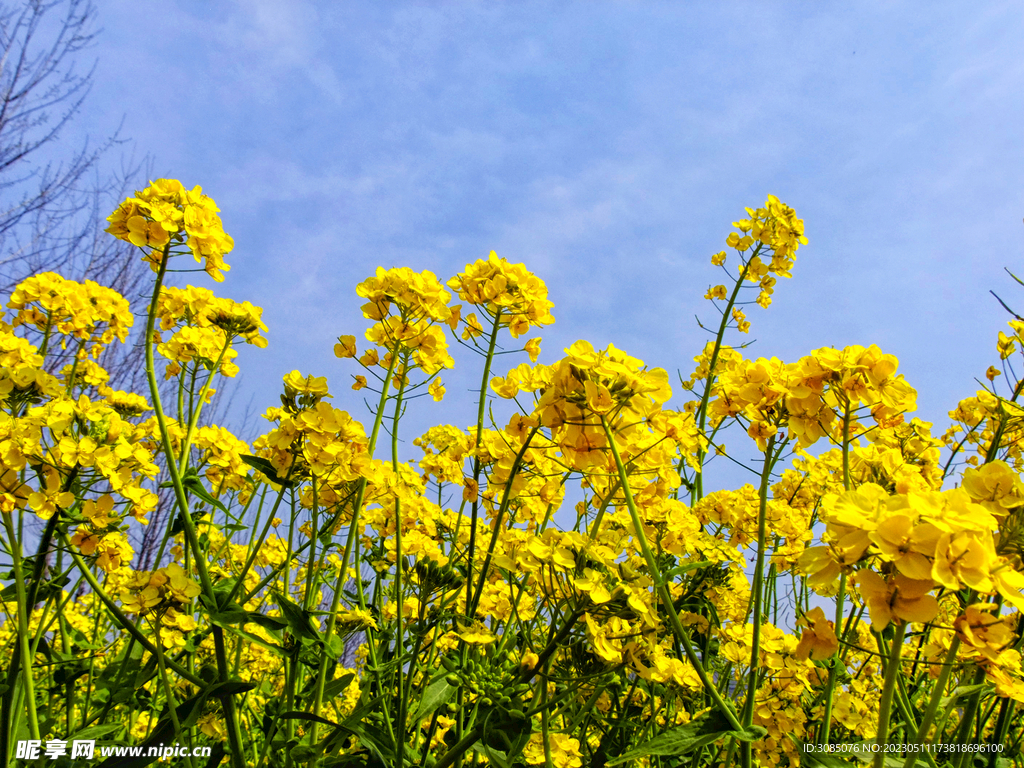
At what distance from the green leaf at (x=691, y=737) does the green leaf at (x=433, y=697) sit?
789mm

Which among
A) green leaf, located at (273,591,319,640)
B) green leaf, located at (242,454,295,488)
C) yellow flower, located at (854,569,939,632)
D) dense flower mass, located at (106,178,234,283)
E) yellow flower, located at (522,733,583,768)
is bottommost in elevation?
yellow flower, located at (522,733,583,768)

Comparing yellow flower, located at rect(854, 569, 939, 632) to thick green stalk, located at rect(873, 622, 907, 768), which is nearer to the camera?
yellow flower, located at rect(854, 569, 939, 632)

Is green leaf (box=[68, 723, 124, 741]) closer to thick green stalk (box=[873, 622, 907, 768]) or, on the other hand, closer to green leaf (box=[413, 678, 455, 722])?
green leaf (box=[413, 678, 455, 722])

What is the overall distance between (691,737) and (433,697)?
36.4 inches

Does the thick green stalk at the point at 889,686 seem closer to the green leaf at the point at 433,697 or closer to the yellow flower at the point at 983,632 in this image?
the yellow flower at the point at 983,632

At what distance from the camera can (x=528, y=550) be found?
5.46 ft

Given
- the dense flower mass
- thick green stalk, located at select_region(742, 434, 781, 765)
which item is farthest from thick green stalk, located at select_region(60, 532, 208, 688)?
thick green stalk, located at select_region(742, 434, 781, 765)

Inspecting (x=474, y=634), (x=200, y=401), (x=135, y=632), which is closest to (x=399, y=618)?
(x=474, y=634)

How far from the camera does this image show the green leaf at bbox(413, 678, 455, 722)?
1.87m

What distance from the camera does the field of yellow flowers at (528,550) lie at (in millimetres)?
1257

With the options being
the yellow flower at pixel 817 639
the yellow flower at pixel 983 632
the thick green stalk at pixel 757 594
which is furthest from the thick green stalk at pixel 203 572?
the yellow flower at pixel 983 632

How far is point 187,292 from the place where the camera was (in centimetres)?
252

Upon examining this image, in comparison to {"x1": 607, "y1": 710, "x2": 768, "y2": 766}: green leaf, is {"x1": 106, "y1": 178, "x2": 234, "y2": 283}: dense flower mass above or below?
above

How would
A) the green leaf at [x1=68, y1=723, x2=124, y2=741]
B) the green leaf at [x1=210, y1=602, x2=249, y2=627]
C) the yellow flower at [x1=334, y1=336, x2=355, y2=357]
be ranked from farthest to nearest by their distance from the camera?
the yellow flower at [x1=334, y1=336, x2=355, y2=357] → the green leaf at [x1=68, y1=723, x2=124, y2=741] → the green leaf at [x1=210, y1=602, x2=249, y2=627]
